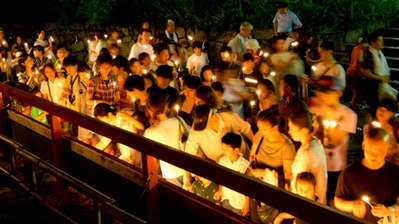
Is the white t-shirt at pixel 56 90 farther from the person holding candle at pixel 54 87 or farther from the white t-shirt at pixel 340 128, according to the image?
the white t-shirt at pixel 340 128

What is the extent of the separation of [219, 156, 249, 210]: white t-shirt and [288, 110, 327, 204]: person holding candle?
0.49 metres

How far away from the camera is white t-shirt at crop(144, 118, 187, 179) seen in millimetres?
4801

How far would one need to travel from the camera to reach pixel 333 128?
507cm

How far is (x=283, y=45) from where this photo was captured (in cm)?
809

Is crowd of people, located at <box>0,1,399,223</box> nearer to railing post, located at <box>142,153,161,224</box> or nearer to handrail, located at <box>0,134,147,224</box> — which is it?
railing post, located at <box>142,153,161,224</box>

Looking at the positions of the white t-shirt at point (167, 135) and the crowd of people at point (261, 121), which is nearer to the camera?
the crowd of people at point (261, 121)

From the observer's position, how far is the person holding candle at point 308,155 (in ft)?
13.7

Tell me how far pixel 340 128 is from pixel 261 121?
43.5 inches

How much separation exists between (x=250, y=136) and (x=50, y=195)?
2.59 metres

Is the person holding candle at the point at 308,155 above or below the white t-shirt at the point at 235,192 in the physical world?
above

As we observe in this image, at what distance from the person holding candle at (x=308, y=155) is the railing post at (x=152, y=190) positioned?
1274mm

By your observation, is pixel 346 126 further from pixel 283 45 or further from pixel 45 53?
pixel 45 53

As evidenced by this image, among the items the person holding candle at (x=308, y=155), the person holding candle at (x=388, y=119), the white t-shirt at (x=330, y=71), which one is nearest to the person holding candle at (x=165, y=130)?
the person holding candle at (x=308, y=155)

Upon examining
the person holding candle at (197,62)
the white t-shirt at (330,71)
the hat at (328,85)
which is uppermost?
the hat at (328,85)
